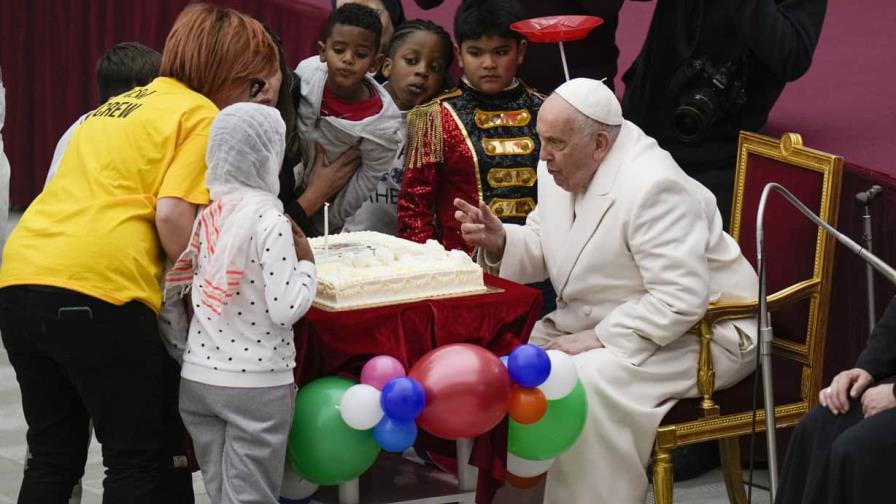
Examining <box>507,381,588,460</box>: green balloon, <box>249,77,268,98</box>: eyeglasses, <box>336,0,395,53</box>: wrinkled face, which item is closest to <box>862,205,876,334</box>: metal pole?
<box>507,381,588,460</box>: green balloon

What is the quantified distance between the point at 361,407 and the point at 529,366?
44 centimetres

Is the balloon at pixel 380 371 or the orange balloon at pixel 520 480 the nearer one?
the balloon at pixel 380 371

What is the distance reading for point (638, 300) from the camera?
4410 mm

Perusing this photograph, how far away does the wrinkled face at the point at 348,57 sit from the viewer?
5.02 m

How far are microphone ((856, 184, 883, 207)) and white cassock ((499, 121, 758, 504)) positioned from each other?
0.36 metres

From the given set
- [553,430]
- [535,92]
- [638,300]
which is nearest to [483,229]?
[638,300]

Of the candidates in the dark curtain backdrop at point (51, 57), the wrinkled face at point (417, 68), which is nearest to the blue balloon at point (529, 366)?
the wrinkled face at point (417, 68)

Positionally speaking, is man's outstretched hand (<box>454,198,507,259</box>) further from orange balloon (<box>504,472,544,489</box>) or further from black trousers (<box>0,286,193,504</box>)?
black trousers (<box>0,286,193,504</box>)

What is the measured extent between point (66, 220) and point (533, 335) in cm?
150

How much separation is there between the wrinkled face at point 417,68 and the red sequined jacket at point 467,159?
0.19 meters

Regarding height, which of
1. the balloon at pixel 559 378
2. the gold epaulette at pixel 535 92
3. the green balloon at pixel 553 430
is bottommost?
the green balloon at pixel 553 430

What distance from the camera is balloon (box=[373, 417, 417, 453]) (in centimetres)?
391

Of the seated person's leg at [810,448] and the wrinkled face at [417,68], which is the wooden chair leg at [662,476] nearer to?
the seated person's leg at [810,448]

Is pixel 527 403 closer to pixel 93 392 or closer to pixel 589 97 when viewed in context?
pixel 589 97
